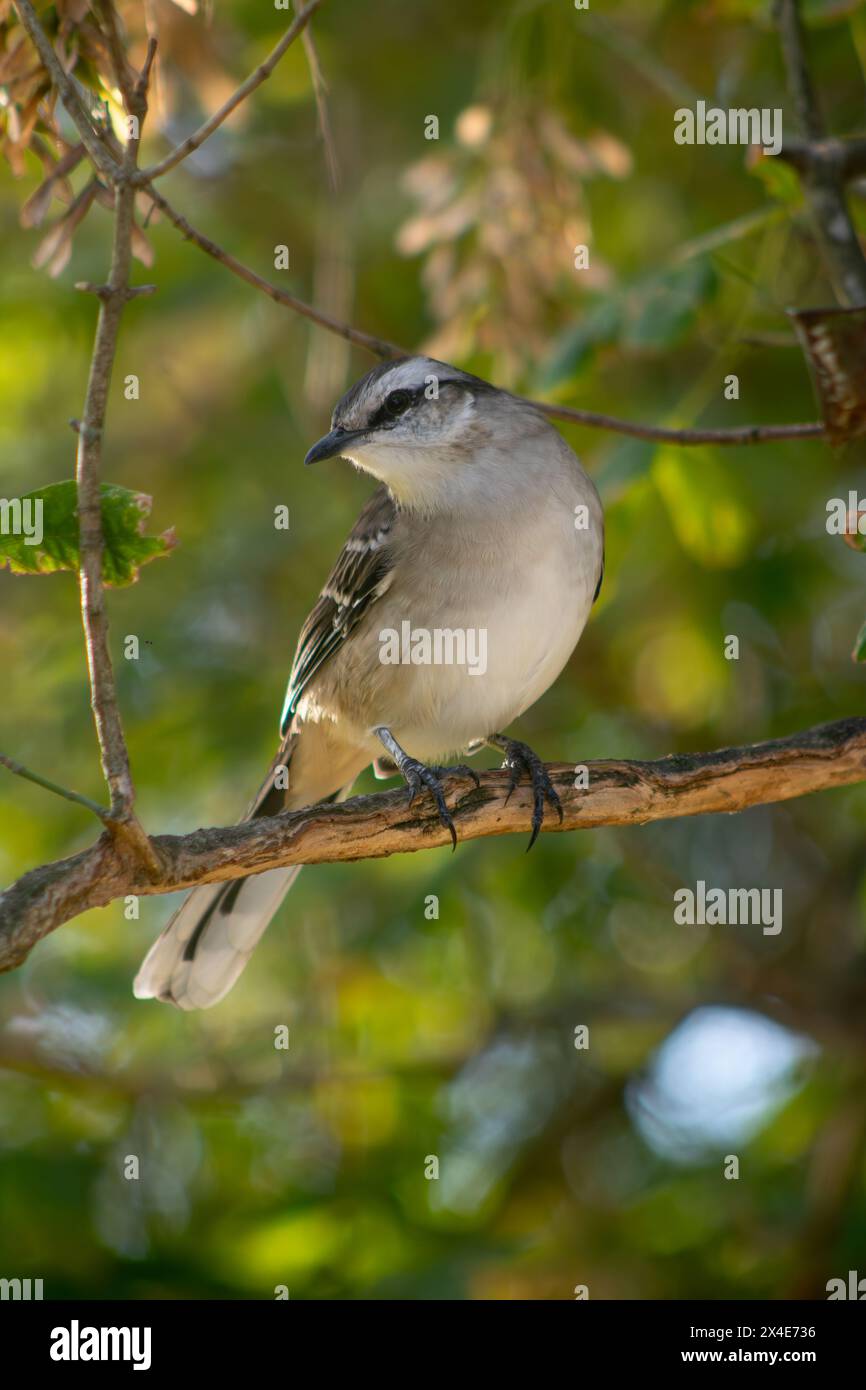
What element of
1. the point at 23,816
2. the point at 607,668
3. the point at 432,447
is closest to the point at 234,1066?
the point at 23,816

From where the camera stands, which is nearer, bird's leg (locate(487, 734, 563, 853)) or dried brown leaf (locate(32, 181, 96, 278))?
dried brown leaf (locate(32, 181, 96, 278))

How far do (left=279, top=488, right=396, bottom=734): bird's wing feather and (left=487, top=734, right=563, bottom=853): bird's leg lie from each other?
0.80 m

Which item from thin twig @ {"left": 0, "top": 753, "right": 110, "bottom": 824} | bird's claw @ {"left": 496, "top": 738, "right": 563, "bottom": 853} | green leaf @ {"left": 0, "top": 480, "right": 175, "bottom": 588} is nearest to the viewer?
thin twig @ {"left": 0, "top": 753, "right": 110, "bottom": 824}

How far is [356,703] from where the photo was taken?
5.49 m

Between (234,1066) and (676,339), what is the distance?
405cm

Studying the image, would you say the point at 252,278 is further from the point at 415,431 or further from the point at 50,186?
the point at 415,431

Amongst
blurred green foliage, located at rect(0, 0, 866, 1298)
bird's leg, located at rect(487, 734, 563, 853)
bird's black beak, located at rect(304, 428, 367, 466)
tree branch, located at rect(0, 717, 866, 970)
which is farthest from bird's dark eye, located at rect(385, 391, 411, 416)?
tree branch, located at rect(0, 717, 866, 970)

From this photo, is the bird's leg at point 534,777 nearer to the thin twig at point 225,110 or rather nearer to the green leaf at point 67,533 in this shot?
the green leaf at point 67,533

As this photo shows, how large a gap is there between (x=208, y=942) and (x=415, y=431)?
81.0 inches

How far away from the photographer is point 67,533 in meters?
3.35

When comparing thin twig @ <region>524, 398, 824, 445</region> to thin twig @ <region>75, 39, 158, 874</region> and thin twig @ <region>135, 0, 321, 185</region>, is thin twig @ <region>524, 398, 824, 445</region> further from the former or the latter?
thin twig @ <region>75, 39, 158, 874</region>

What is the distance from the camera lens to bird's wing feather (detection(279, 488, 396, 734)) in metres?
5.49

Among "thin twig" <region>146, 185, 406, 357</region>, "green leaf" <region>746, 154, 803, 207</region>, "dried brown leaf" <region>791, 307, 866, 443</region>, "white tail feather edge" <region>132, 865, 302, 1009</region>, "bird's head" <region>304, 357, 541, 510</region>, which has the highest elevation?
"green leaf" <region>746, 154, 803, 207</region>

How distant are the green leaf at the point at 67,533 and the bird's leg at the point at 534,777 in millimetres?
1669
